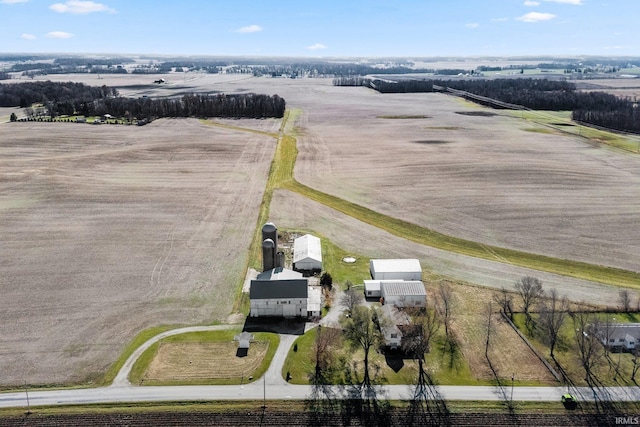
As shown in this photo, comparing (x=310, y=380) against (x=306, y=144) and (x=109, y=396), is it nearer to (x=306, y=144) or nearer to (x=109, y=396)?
(x=109, y=396)

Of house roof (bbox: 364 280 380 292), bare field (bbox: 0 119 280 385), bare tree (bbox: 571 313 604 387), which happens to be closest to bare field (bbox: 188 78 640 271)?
bare tree (bbox: 571 313 604 387)

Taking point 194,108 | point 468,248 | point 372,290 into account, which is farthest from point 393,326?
point 194,108

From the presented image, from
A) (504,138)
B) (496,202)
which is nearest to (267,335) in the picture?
(496,202)

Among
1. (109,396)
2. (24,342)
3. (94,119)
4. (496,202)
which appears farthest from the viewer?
(94,119)

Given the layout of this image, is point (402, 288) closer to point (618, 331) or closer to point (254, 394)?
point (618, 331)

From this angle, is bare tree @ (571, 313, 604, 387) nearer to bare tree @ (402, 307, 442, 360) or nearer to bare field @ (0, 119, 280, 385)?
bare tree @ (402, 307, 442, 360)
